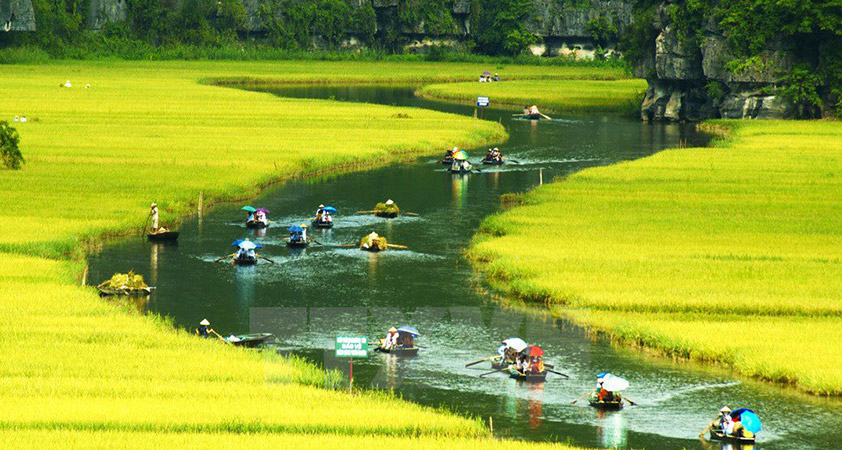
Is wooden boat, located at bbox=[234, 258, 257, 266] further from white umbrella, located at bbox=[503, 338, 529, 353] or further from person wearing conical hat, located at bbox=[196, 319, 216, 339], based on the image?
white umbrella, located at bbox=[503, 338, 529, 353]

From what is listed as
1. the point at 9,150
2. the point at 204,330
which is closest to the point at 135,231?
the point at 204,330

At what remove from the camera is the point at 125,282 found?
42000 mm

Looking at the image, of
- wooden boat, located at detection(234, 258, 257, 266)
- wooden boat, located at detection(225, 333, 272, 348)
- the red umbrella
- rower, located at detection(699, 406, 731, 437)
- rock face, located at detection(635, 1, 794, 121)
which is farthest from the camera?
rock face, located at detection(635, 1, 794, 121)

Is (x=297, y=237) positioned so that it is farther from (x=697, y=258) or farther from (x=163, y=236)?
(x=697, y=258)

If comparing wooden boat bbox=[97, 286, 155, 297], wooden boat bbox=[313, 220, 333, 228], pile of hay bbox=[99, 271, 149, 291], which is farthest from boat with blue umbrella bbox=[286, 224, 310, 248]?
wooden boat bbox=[97, 286, 155, 297]

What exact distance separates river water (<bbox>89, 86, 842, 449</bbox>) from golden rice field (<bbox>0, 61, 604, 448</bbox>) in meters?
1.89

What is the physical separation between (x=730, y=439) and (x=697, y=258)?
19691 mm

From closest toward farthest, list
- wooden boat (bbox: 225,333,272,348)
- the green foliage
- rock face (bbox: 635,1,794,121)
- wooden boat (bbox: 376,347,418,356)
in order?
wooden boat (bbox: 376,347,418,356), wooden boat (bbox: 225,333,272,348), the green foliage, rock face (bbox: 635,1,794,121)

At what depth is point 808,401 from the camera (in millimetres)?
31141

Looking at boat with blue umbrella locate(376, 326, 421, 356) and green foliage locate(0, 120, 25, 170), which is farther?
green foliage locate(0, 120, 25, 170)

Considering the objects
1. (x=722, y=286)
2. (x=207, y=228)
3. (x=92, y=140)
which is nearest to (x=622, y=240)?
(x=722, y=286)

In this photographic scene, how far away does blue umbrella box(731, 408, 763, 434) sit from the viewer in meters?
28.1

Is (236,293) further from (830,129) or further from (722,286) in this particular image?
(830,129)

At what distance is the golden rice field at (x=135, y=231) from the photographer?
88.9 feet
